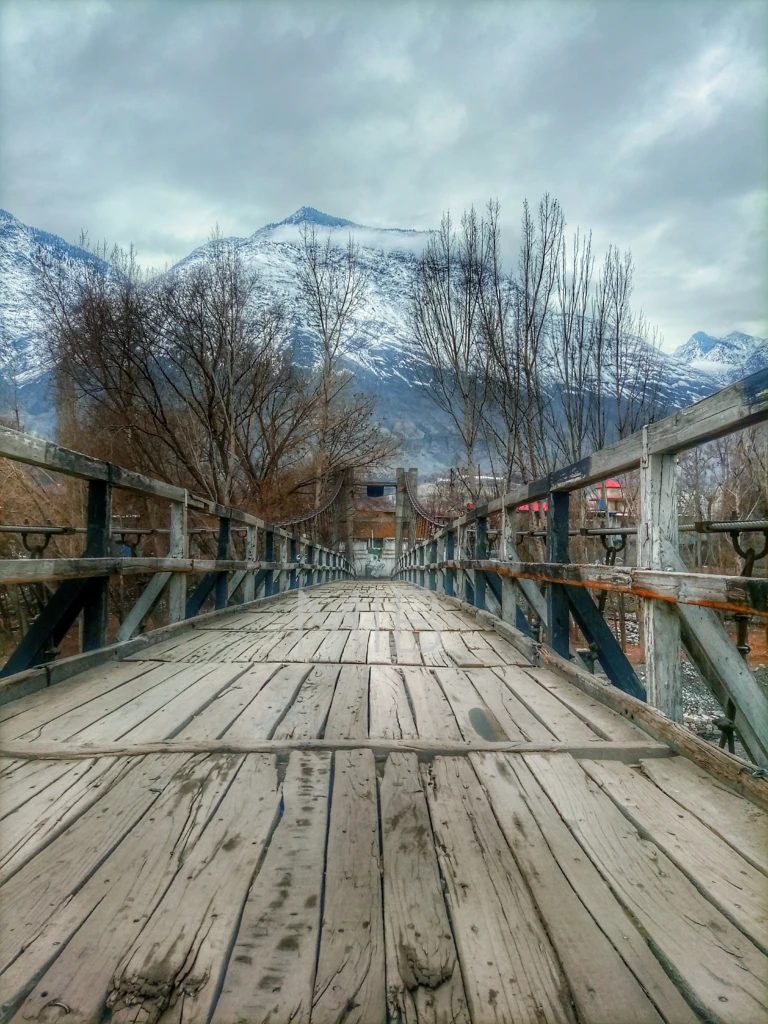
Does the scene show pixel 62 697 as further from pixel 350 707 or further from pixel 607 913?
pixel 607 913

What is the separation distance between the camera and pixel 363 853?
0.95 metres

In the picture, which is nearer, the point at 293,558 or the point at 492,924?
the point at 492,924

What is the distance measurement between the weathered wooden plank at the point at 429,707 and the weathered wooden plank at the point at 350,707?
15 centimetres

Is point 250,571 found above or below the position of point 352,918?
above

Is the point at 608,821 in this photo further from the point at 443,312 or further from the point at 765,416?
the point at 443,312

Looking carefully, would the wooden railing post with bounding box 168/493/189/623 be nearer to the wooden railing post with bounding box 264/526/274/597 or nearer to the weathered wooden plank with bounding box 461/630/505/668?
the weathered wooden plank with bounding box 461/630/505/668

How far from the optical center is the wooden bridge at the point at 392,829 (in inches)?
26.9

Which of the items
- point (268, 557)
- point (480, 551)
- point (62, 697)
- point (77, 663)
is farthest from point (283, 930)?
point (268, 557)

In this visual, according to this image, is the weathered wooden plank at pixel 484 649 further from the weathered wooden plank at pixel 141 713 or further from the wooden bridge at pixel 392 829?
the weathered wooden plank at pixel 141 713

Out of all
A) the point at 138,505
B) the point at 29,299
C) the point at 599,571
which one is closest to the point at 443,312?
the point at 138,505

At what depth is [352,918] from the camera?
0.79m

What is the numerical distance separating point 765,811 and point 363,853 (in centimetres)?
74

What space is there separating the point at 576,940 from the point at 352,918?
29cm

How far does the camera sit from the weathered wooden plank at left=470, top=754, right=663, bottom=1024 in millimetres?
655
